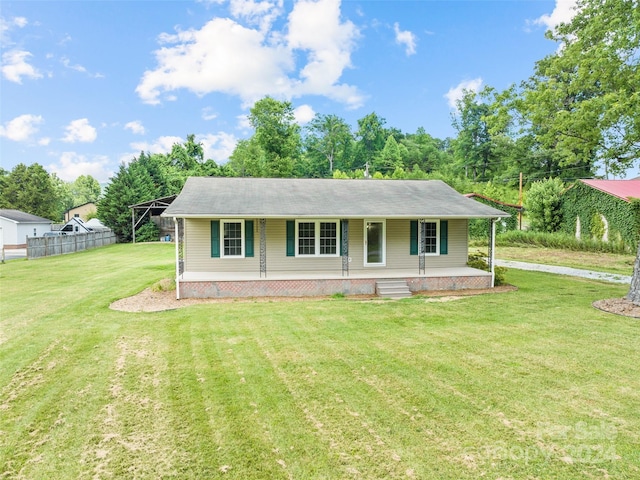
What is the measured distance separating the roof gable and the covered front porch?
15.2m

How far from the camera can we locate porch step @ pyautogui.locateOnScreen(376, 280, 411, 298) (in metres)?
10.8

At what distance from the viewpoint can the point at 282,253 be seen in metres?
12.3

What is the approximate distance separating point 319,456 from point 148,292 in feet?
31.3

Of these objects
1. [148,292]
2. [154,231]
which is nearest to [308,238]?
[148,292]

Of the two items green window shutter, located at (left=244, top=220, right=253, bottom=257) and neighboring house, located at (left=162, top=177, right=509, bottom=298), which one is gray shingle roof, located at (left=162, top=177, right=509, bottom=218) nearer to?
neighboring house, located at (left=162, top=177, right=509, bottom=298)

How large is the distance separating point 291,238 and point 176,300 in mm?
4026

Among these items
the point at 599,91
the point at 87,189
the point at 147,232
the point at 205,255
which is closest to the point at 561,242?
the point at 599,91

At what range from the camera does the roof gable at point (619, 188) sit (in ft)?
68.4

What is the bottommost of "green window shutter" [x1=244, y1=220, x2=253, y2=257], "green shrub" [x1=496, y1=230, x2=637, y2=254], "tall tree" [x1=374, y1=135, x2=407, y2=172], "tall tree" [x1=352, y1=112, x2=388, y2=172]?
"green shrub" [x1=496, y1=230, x2=637, y2=254]

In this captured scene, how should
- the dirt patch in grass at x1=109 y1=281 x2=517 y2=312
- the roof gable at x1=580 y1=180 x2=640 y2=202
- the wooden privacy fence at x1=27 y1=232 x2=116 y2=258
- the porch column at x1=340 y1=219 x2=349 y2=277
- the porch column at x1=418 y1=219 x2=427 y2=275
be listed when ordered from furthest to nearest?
the roof gable at x1=580 y1=180 x2=640 y2=202 → the wooden privacy fence at x1=27 y1=232 x2=116 y2=258 → the porch column at x1=418 y1=219 x2=427 y2=275 → the porch column at x1=340 y1=219 x2=349 y2=277 → the dirt patch in grass at x1=109 y1=281 x2=517 y2=312

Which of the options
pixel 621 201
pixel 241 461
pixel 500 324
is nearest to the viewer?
pixel 241 461

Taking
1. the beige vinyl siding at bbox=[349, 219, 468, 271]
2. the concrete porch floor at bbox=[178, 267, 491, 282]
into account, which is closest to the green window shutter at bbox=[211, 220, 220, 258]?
the concrete porch floor at bbox=[178, 267, 491, 282]

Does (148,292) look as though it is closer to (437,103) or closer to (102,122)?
(102,122)

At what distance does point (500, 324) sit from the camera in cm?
771
